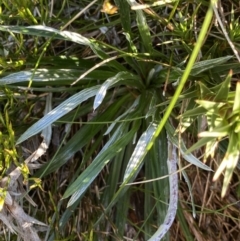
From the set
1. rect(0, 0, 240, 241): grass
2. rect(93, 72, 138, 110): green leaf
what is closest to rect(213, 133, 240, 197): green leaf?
rect(0, 0, 240, 241): grass

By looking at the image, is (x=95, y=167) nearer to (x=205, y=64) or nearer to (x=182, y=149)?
(x=182, y=149)

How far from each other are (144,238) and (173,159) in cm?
34

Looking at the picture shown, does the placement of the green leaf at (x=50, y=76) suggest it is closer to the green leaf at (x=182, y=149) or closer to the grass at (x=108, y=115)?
the grass at (x=108, y=115)

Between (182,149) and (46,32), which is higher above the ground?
(46,32)

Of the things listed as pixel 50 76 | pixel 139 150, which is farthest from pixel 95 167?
pixel 50 76

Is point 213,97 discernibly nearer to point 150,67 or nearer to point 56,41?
point 150,67

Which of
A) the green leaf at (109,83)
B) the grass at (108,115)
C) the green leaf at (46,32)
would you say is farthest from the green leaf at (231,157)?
the green leaf at (46,32)

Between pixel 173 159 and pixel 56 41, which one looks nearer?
pixel 173 159

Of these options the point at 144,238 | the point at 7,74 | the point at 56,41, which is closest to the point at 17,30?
the point at 7,74

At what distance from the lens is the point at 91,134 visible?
1177 mm

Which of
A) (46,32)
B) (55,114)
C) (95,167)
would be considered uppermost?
(46,32)

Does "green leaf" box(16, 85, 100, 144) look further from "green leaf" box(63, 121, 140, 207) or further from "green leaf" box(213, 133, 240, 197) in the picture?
"green leaf" box(213, 133, 240, 197)

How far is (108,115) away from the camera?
1171 millimetres

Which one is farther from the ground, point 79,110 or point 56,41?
point 56,41
